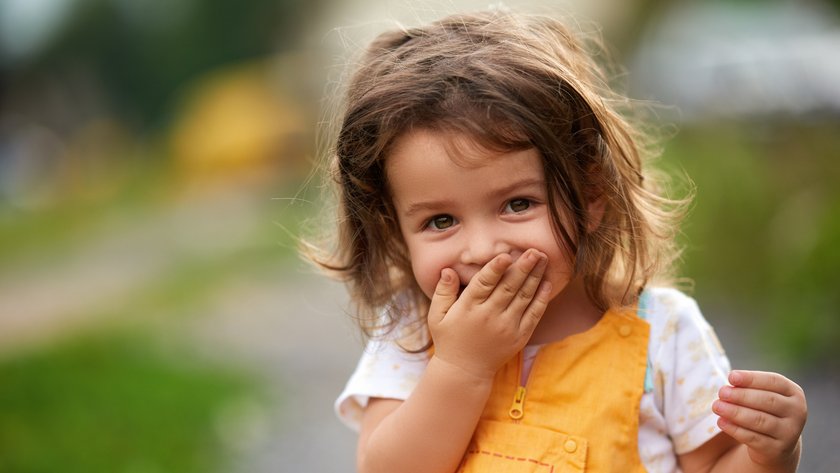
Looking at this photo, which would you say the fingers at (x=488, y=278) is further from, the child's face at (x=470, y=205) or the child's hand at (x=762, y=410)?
the child's hand at (x=762, y=410)

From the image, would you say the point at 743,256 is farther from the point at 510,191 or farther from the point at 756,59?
the point at 756,59

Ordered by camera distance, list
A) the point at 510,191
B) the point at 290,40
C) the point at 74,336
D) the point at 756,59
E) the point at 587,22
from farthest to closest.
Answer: the point at 290,40 → the point at 756,59 → the point at 74,336 → the point at 587,22 → the point at 510,191

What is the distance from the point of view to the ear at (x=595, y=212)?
176cm

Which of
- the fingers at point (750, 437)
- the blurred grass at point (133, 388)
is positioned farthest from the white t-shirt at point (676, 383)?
the blurred grass at point (133, 388)

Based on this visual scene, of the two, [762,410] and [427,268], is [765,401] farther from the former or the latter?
[427,268]

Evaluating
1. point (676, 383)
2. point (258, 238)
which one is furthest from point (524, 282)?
point (258, 238)

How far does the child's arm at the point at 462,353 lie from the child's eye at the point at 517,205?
0.28 ft

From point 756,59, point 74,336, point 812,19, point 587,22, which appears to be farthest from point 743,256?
point 812,19

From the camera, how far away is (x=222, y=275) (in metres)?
7.40

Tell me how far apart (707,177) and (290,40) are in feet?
47.5

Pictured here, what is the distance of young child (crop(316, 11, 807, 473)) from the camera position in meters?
1.63

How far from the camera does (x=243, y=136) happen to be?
1291 centimetres

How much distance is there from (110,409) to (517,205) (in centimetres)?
340

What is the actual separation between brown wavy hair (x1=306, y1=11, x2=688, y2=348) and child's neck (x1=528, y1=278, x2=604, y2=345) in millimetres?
24
